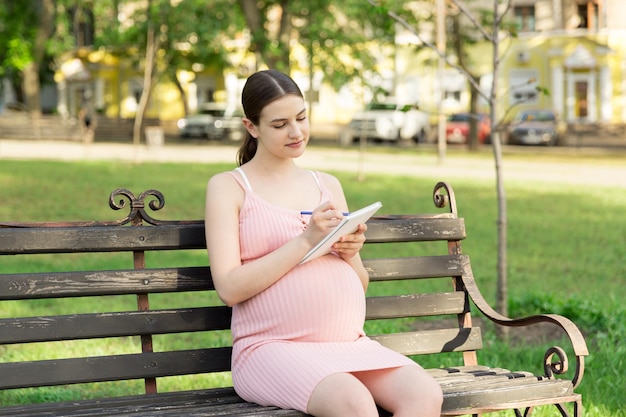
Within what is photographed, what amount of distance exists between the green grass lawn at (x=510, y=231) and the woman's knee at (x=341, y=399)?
5.98ft

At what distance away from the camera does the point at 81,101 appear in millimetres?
54562

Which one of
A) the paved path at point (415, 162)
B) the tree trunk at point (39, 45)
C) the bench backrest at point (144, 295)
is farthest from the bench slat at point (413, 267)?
the tree trunk at point (39, 45)

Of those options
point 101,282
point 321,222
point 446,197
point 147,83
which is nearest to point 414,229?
point 446,197

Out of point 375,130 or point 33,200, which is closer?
point 33,200

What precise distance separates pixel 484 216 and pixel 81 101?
4286 centimetres

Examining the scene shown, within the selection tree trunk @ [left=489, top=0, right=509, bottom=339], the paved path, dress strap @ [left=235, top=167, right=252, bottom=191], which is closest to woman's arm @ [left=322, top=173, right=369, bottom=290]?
dress strap @ [left=235, top=167, right=252, bottom=191]

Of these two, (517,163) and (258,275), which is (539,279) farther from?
(517,163)

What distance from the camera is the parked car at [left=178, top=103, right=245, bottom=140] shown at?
42.3 meters

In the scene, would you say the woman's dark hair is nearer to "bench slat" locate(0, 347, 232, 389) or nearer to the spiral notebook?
the spiral notebook

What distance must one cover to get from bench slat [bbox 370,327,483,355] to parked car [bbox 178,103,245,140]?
37.6 meters

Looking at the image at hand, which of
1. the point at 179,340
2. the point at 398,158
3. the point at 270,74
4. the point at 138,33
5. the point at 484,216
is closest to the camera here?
the point at 270,74

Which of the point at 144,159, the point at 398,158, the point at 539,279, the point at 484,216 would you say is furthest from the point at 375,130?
the point at 539,279

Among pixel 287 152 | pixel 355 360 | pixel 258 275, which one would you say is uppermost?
pixel 287 152

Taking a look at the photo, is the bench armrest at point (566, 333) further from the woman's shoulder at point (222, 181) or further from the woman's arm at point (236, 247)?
the woman's shoulder at point (222, 181)
